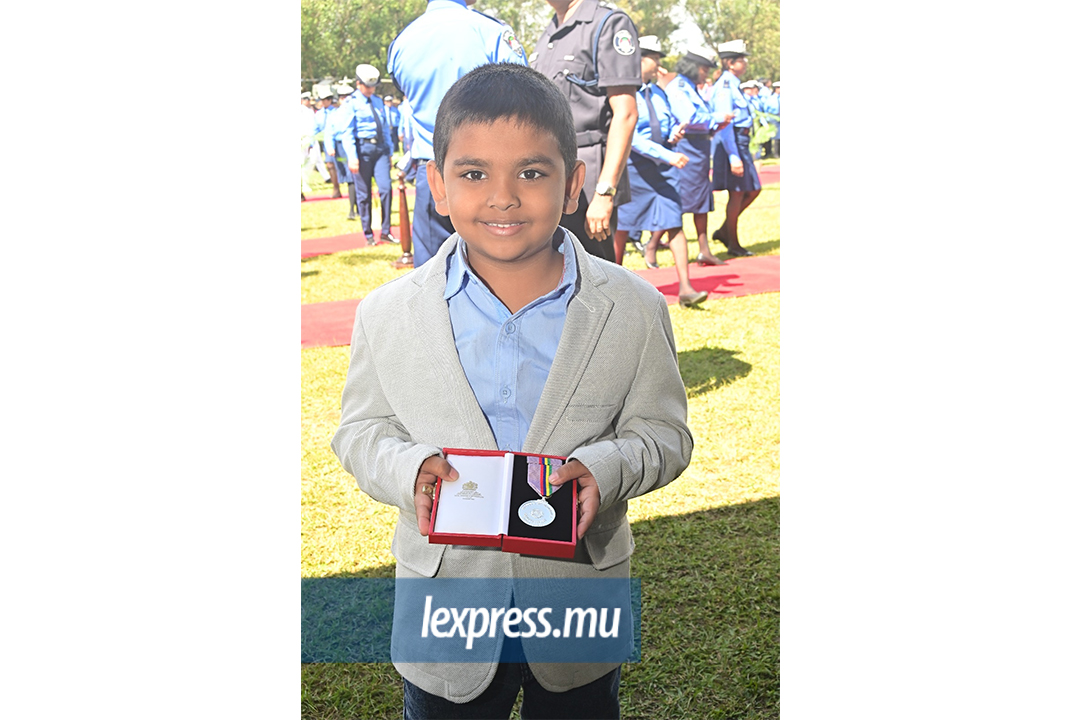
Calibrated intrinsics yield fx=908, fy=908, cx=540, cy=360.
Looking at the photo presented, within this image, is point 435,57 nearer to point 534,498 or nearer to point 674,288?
point 534,498

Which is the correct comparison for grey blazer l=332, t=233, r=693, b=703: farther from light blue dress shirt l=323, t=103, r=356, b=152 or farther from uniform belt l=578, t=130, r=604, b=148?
light blue dress shirt l=323, t=103, r=356, b=152

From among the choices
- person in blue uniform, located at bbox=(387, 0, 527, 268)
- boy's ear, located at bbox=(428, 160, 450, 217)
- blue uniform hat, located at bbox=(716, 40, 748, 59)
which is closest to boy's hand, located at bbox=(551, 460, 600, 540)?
boy's ear, located at bbox=(428, 160, 450, 217)

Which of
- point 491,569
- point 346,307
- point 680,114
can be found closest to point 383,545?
point 346,307

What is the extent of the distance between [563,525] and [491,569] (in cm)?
23

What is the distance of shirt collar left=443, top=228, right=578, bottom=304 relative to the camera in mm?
1959

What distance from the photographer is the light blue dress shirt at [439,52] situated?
2.21 metres

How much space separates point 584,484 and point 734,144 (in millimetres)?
1869

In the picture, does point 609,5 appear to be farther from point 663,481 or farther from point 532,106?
point 663,481

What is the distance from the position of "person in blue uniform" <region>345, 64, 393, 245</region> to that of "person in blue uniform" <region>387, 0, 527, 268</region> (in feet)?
0.41

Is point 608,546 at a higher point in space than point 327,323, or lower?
lower

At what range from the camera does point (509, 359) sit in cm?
194

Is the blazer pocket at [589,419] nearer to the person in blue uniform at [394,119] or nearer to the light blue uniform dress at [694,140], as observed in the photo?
the person in blue uniform at [394,119]

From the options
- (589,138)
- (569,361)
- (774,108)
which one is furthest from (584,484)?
(774,108)

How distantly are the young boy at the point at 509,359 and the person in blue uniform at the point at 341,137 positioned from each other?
26.6 inches
